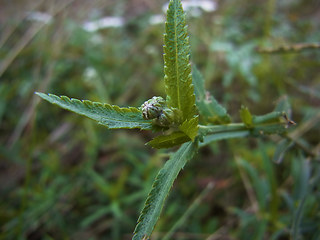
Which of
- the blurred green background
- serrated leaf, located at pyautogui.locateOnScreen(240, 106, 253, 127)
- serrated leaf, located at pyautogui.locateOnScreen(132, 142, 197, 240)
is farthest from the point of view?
the blurred green background

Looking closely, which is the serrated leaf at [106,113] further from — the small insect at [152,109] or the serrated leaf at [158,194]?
the serrated leaf at [158,194]

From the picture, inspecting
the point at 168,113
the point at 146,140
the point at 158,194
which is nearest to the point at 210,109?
the point at 168,113

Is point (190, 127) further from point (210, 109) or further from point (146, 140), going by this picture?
point (146, 140)

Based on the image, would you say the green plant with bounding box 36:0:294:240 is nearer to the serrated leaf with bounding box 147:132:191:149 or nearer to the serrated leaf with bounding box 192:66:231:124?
the serrated leaf with bounding box 147:132:191:149

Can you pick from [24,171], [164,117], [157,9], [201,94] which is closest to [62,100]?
[164,117]

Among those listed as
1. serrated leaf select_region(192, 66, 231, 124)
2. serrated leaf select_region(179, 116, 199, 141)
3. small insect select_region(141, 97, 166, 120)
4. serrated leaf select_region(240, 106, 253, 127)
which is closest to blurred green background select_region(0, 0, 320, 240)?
serrated leaf select_region(240, 106, 253, 127)

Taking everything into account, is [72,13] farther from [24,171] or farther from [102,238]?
[102,238]

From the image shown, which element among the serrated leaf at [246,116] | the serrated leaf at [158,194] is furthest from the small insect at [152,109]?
the serrated leaf at [246,116]
